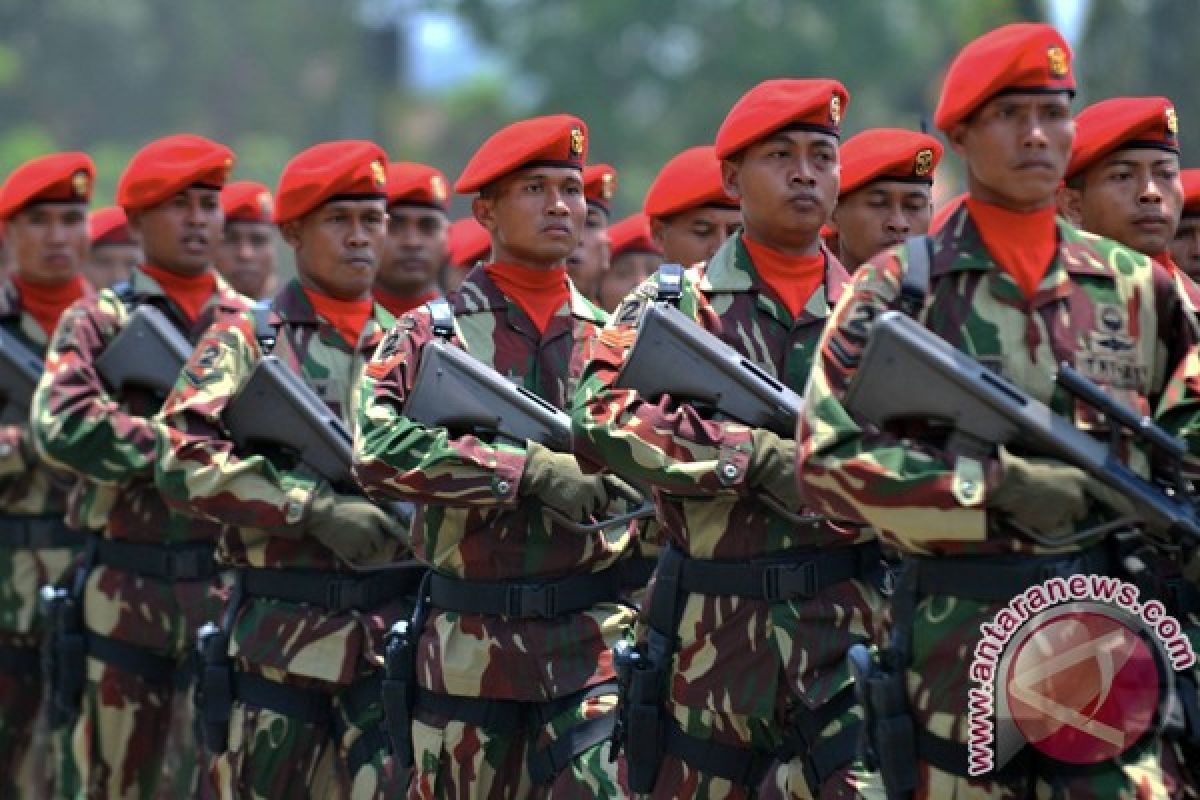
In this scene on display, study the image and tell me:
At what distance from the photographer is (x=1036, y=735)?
5.59 meters

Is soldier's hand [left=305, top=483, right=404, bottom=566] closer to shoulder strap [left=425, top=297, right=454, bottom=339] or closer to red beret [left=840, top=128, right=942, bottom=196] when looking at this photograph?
shoulder strap [left=425, top=297, right=454, bottom=339]

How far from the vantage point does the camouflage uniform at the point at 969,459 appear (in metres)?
5.56

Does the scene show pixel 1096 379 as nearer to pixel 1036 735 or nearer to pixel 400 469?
pixel 1036 735

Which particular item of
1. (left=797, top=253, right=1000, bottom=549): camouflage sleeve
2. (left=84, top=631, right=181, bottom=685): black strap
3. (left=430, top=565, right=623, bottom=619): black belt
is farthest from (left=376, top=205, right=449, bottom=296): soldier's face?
(left=797, top=253, right=1000, bottom=549): camouflage sleeve

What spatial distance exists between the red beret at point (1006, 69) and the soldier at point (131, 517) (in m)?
4.22

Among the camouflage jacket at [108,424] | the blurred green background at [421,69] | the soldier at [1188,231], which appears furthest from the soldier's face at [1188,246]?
the blurred green background at [421,69]

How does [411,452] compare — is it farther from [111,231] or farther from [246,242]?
[111,231]

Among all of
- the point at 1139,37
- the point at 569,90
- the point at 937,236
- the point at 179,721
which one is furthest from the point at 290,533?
the point at 569,90

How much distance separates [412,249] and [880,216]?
8.21 feet

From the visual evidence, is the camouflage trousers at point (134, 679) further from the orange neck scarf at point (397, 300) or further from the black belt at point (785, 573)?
the black belt at point (785, 573)

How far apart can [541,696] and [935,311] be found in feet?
7.13

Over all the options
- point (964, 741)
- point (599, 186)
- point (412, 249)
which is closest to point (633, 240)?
point (599, 186)

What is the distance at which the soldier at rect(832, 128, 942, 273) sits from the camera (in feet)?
26.4

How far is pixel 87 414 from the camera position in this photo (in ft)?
30.8
